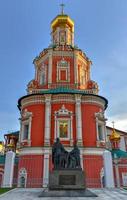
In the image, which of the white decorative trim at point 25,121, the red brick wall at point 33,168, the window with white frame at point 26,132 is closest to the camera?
the red brick wall at point 33,168

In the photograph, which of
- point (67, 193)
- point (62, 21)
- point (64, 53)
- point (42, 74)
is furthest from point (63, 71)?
Result: point (67, 193)

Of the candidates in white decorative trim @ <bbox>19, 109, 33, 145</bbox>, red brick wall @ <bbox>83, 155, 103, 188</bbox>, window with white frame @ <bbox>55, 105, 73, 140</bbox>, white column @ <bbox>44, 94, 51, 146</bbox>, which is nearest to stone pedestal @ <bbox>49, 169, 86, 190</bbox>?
red brick wall @ <bbox>83, 155, 103, 188</bbox>

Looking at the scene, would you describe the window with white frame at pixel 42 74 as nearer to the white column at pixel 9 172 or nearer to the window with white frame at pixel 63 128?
the window with white frame at pixel 63 128

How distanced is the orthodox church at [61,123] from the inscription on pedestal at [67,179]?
605 cm

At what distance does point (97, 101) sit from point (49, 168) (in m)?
7.34

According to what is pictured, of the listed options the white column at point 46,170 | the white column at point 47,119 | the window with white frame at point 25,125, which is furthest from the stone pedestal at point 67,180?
the window with white frame at point 25,125

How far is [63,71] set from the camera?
23.2m

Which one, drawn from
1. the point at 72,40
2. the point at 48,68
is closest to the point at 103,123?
the point at 48,68

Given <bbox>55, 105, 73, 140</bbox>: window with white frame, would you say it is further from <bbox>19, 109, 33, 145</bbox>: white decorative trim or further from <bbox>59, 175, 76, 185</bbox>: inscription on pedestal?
<bbox>59, 175, 76, 185</bbox>: inscription on pedestal

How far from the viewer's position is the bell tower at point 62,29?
1075 inches

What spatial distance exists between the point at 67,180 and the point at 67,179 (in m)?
0.05

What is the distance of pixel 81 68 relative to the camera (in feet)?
79.7

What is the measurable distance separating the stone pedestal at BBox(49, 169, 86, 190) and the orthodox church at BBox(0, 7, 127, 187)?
6.01 meters

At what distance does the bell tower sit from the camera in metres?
27.3
